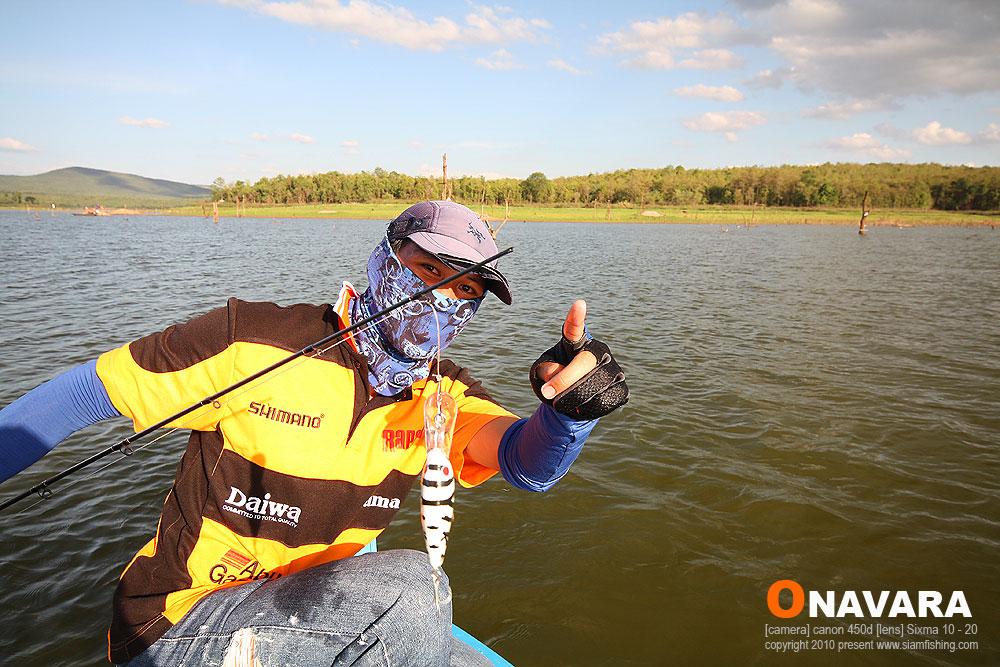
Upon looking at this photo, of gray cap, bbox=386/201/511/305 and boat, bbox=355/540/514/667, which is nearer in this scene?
gray cap, bbox=386/201/511/305

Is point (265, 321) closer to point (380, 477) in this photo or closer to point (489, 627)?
point (380, 477)

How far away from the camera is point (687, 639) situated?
4992 millimetres

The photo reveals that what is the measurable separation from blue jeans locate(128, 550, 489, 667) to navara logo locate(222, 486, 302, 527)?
0.26 m

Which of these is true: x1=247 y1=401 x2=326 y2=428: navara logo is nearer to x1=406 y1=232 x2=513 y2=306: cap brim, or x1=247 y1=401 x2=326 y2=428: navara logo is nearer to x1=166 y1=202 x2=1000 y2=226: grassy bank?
x1=406 y1=232 x2=513 y2=306: cap brim

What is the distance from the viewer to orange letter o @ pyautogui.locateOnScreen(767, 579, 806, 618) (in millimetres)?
5344

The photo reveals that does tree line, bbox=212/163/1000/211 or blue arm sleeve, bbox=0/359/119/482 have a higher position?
tree line, bbox=212/163/1000/211

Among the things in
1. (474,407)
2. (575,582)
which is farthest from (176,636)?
(575,582)

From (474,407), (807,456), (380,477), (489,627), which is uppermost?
(474,407)

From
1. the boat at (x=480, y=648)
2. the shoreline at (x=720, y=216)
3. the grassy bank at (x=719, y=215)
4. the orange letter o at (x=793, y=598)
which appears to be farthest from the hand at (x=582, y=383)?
the grassy bank at (x=719, y=215)

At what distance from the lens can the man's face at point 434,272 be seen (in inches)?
103

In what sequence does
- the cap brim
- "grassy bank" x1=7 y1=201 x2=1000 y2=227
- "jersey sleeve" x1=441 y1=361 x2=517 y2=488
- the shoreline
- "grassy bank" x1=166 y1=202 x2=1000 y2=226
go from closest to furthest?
1. the cap brim
2. "jersey sleeve" x1=441 y1=361 x2=517 y2=488
3. the shoreline
4. "grassy bank" x1=7 y1=201 x2=1000 y2=227
5. "grassy bank" x1=166 y1=202 x2=1000 y2=226

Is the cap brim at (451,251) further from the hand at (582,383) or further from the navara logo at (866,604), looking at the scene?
the navara logo at (866,604)

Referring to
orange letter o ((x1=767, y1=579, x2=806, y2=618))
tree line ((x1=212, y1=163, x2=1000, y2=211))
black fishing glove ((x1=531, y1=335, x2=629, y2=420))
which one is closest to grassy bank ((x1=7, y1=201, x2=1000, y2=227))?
tree line ((x1=212, y1=163, x2=1000, y2=211))

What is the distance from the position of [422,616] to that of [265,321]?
1.43 m
